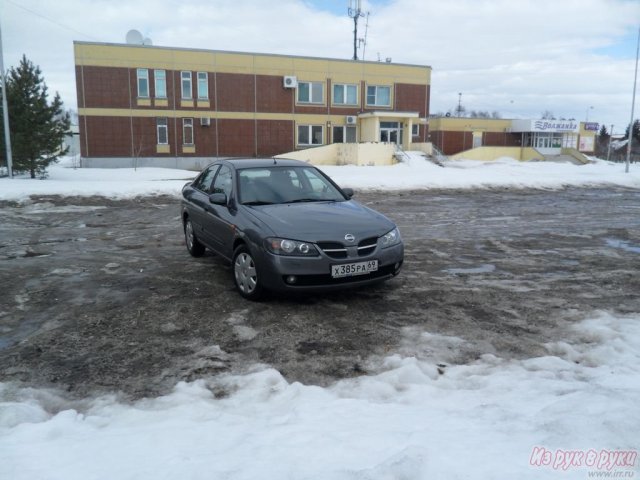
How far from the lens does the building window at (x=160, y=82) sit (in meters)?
34.5

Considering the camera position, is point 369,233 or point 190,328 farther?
point 369,233

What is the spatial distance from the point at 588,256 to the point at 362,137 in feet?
109

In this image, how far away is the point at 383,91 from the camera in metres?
40.4

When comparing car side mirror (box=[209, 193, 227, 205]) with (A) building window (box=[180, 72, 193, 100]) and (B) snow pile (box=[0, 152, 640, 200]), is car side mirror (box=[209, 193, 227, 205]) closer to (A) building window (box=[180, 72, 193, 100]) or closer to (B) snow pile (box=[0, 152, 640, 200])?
(B) snow pile (box=[0, 152, 640, 200])

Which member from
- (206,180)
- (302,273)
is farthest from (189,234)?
(302,273)

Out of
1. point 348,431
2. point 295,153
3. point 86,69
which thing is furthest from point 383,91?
point 348,431

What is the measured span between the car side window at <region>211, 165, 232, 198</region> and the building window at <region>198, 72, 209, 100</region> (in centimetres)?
3025

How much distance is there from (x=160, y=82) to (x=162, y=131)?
3191 millimetres

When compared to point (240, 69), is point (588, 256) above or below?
below

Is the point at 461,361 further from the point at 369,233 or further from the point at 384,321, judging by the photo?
the point at 369,233

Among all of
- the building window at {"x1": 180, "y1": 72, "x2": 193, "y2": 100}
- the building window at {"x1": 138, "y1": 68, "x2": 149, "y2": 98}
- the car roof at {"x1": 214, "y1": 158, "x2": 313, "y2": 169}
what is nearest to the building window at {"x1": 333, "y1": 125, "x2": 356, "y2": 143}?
the building window at {"x1": 180, "y1": 72, "x2": 193, "y2": 100}

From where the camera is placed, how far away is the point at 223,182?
710 centimetres

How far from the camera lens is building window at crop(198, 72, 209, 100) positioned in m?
35.3

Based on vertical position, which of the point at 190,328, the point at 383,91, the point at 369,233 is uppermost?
the point at 383,91
